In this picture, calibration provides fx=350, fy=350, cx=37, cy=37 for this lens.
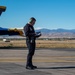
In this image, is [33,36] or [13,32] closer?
[33,36]

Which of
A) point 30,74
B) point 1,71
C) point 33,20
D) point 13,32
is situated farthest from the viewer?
point 13,32

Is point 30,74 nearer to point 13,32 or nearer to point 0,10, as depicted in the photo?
point 0,10

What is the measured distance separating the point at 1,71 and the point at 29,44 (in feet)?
5.04

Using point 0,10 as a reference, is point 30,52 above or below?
below

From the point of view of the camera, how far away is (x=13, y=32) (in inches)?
1677

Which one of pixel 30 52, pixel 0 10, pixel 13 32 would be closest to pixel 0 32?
pixel 13 32

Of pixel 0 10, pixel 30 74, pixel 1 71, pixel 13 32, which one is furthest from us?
pixel 13 32

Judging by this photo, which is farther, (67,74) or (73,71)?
(73,71)

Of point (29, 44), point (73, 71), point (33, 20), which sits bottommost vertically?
point (73, 71)

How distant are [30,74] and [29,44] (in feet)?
6.08

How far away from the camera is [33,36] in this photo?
40.4 feet

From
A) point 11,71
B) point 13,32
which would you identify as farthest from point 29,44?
point 13,32

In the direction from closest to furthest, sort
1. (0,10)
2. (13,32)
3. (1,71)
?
(1,71)
(0,10)
(13,32)

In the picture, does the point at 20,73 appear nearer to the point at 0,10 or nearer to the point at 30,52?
the point at 30,52
